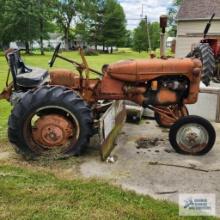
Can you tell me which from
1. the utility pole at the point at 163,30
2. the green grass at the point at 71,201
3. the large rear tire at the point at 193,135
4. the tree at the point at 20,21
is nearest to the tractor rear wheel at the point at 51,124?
the green grass at the point at 71,201

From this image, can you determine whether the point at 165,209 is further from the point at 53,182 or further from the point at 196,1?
the point at 196,1

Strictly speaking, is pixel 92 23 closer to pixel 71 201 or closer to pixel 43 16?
pixel 43 16

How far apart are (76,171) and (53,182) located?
44 cm

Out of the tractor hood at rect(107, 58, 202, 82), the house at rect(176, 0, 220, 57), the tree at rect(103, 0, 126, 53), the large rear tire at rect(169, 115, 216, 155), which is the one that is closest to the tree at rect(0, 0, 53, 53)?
the tree at rect(103, 0, 126, 53)

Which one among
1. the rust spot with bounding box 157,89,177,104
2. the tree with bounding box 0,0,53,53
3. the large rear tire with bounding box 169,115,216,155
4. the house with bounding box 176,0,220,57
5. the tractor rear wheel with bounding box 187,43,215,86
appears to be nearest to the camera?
the large rear tire with bounding box 169,115,216,155

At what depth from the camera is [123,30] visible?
51.1 metres

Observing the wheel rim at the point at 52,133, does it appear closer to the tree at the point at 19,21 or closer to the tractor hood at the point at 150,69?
the tractor hood at the point at 150,69

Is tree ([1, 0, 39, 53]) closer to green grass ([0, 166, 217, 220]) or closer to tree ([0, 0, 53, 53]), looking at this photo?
tree ([0, 0, 53, 53])

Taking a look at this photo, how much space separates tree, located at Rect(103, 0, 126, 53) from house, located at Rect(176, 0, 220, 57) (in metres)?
29.0

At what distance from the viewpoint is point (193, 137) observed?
15.6ft

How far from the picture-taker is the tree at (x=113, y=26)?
164 ft

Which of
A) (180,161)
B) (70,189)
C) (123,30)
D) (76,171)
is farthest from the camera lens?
(123,30)

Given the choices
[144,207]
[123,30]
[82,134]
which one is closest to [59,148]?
[82,134]

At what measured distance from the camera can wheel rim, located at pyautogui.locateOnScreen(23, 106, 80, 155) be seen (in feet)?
15.1
